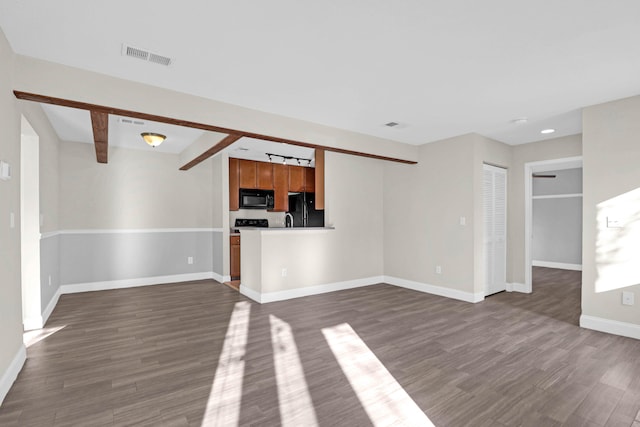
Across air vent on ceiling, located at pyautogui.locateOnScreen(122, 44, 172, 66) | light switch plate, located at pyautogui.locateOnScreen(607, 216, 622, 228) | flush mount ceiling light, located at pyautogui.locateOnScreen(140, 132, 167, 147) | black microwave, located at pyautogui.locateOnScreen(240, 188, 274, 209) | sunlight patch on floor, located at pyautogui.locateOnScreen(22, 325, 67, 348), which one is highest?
air vent on ceiling, located at pyautogui.locateOnScreen(122, 44, 172, 66)

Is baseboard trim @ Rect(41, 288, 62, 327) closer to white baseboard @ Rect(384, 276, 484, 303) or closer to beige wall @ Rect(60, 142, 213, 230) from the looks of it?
beige wall @ Rect(60, 142, 213, 230)

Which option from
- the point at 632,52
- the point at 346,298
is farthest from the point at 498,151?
the point at 346,298

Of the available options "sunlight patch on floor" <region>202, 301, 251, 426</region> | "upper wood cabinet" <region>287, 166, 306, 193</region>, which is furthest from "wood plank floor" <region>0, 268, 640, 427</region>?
"upper wood cabinet" <region>287, 166, 306, 193</region>

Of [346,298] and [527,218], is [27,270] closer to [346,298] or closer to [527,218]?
[346,298]

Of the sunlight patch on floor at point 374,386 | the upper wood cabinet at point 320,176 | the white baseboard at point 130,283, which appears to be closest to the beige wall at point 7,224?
the sunlight patch on floor at point 374,386

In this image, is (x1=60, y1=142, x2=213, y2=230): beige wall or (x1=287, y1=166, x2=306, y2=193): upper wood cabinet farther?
(x1=287, y1=166, x2=306, y2=193): upper wood cabinet

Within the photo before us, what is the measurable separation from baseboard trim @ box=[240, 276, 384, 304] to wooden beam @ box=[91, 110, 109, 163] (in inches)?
114

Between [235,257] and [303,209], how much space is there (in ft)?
5.70

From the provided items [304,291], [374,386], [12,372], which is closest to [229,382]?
[374,386]

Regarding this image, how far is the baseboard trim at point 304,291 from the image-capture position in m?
4.87

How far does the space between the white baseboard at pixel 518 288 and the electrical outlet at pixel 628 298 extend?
80.4 inches

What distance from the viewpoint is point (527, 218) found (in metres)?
5.46

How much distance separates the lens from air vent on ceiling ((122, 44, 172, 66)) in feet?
8.00

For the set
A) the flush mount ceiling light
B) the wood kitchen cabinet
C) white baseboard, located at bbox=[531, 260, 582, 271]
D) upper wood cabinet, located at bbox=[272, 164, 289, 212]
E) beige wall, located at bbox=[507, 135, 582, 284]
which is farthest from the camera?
white baseboard, located at bbox=[531, 260, 582, 271]
